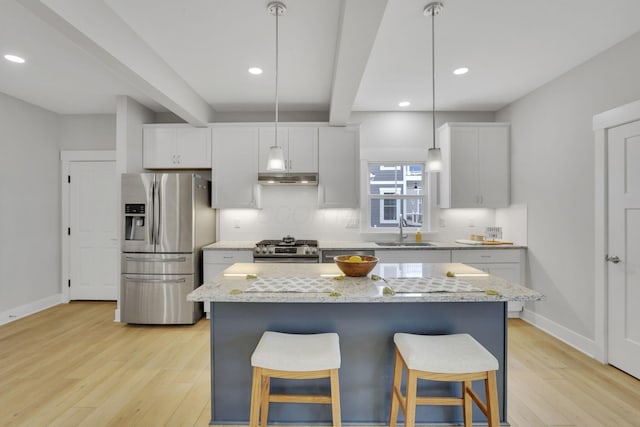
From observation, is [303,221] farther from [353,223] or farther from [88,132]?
[88,132]

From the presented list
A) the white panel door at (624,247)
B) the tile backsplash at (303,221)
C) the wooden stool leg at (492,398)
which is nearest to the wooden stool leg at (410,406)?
the wooden stool leg at (492,398)

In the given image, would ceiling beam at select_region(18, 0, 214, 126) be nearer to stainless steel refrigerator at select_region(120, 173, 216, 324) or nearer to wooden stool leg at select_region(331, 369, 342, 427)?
stainless steel refrigerator at select_region(120, 173, 216, 324)

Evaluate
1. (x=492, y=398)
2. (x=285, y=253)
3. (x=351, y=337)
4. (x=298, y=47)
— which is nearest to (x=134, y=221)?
(x=285, y=253)

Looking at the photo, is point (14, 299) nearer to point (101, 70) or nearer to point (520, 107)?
point (101, 70)

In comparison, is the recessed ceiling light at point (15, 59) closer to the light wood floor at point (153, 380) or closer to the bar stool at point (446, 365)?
the light wood floor at point (153, 380)

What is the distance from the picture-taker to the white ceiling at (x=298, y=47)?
7.12ft

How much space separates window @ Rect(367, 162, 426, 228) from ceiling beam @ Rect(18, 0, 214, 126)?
2621mm

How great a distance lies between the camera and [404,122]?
454 centimetres

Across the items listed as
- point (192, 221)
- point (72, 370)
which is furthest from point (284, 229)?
point (72, 370)

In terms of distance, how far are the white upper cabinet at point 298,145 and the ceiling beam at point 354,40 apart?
1028 millimetres

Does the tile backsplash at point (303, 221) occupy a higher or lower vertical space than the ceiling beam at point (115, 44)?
lower

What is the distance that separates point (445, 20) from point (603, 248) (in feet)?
7.89

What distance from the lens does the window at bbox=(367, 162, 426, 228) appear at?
4.59m

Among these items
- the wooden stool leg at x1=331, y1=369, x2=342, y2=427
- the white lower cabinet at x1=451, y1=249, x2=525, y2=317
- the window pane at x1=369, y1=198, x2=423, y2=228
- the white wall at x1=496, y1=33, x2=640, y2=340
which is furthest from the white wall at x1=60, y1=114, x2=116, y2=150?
the white wall at x1=496, y1=33, x2=640, y2=340
